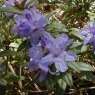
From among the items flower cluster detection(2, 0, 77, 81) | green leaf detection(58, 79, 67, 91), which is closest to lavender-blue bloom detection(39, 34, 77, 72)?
flower cluster detection(2, 0, 77, 81)

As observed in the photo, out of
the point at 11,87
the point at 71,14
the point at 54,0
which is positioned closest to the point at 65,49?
the point at 11,87

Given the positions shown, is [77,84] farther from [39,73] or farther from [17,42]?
[39,73]

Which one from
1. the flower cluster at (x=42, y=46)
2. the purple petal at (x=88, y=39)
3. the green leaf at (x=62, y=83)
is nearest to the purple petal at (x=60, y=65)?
the flower cluster at (x=42, y=46)

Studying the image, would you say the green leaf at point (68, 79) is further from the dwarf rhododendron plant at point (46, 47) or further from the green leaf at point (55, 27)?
the green leaf at point (55, 27)

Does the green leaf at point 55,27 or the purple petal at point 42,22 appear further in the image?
the green leaf at point 55,27

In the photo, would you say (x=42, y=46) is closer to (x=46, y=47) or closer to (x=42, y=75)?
(x=46, y=47)

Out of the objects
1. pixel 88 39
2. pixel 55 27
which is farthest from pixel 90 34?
pixel 55 27

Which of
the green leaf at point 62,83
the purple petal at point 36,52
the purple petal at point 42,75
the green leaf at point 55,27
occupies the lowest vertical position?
the green leaf at point 62,83

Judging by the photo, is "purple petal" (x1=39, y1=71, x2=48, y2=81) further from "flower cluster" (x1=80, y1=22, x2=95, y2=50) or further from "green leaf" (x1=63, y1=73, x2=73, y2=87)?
"flower cluster" (x1=80, y1=22, x2=95, y2=50)
